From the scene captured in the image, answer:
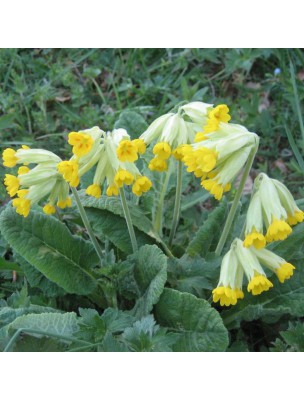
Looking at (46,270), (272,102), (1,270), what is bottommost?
(1,270)

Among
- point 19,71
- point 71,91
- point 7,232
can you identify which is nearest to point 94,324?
point 7,232

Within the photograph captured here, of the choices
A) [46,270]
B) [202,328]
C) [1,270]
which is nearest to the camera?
[202,328]

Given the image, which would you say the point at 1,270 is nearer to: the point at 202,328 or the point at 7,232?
the point at 7,232

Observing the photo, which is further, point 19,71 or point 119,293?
point 19,71

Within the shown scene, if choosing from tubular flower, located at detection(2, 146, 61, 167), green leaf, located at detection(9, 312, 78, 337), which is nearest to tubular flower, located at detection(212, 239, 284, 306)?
green leaf, located at detection(9, 312, 78, 337)

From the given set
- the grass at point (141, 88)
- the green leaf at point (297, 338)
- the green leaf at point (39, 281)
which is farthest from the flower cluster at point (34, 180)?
the grass at point (141, 88)

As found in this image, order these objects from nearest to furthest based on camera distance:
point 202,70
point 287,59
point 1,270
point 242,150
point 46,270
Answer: point 242,150
point 46,270
point 1,270
point 287,59
point 202,70
